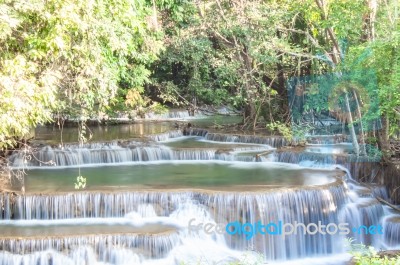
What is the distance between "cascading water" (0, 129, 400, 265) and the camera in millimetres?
9125

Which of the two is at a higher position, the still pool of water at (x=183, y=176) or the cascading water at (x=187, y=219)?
the still pool of water at (x=183, y=176)

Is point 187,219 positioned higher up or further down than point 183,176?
further down

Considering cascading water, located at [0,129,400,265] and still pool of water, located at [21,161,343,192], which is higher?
still pool of water, located at [21,161,343,192]

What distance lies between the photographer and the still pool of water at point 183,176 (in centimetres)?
1156

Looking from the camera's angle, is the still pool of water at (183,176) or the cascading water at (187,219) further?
the still pool of water at (183,176)

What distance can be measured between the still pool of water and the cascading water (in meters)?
0.55

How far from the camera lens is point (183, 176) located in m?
12.6

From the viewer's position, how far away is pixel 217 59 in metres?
17.7

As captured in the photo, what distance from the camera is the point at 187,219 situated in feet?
34.2

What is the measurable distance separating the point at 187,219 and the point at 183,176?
2.26 meters

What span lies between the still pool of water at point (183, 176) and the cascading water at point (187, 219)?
551 millimetres

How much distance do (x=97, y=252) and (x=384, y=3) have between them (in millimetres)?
7950

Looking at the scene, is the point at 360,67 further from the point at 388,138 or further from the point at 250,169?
the point at 250,169

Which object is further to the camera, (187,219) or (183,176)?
(183,176)
